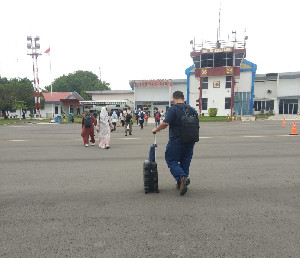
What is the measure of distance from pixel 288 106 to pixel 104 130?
4422cm

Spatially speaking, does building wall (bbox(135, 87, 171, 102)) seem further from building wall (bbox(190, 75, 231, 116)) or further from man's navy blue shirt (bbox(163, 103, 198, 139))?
man's navy blue shirt (bbox(163, 103, 198, 139))

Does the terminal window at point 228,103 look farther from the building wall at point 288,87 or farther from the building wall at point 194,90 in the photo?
the building wall at point 288,87

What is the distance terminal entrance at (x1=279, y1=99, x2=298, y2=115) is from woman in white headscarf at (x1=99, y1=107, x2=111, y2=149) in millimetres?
43339

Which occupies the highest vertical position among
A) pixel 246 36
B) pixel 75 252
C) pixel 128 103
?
pixel 246 36

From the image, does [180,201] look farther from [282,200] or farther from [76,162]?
[76,162]

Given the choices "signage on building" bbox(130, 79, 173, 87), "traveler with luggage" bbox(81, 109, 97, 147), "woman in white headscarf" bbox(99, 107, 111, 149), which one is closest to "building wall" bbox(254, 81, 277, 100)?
"signage on building" bbox(130, 79, 173, 87)

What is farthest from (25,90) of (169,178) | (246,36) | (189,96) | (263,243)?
(263,243)

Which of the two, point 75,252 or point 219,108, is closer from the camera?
point 75,252

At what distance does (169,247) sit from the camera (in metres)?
2.76

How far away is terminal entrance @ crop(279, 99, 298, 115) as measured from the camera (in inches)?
1811

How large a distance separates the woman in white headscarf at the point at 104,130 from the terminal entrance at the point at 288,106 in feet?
142

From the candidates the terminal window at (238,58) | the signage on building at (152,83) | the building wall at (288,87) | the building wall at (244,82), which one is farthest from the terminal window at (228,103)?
the signage on building at (152,83)

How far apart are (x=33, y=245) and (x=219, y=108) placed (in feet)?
144

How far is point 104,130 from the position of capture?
11.0m
